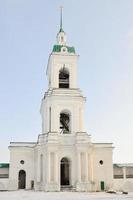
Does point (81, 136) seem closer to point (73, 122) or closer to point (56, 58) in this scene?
point (73, 122)

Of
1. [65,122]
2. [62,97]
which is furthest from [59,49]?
[65,122]

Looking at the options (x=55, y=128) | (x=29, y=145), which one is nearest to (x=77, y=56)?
(x=55, y=128)

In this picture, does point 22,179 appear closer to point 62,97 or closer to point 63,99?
point 63,99

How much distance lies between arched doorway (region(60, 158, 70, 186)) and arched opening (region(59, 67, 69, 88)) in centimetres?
814

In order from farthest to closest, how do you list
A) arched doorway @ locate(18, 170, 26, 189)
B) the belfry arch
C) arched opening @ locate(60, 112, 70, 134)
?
1. arched opening @ locate(60, 112, 70, 134)
2. the belfry arch
3. arched doorway @ locate(18, 170, 26, 189)

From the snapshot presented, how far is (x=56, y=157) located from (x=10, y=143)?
5.85m

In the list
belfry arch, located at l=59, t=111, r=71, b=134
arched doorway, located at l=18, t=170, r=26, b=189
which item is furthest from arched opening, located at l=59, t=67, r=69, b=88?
arched doorway, located at l=18, t=170, r=26, b=189

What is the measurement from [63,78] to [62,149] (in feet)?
28.0

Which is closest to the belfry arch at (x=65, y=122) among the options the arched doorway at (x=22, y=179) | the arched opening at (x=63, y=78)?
the arched opening at (x=63, y=78)

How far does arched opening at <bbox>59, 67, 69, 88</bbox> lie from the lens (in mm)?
38688

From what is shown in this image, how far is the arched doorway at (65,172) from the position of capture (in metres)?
36.6

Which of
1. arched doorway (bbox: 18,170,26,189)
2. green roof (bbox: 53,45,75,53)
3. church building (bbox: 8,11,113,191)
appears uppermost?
green roof (bbox: 53,45,75,53)

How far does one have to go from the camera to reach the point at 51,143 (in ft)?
112

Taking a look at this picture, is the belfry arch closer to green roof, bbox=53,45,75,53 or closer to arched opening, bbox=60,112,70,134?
arched opening, bbox=60,112,70,134
